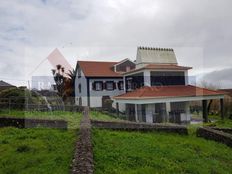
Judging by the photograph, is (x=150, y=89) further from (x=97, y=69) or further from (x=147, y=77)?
(x=97, y=69)

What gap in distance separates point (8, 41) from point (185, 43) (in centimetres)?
1554

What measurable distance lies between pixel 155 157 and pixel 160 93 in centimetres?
1317

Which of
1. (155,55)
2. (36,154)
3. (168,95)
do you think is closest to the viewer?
(36,154)

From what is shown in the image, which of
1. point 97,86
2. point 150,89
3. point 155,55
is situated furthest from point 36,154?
Answer: point 97,86

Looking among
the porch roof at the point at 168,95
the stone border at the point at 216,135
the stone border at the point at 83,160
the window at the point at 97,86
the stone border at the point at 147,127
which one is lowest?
the stone border at the point at 216,135

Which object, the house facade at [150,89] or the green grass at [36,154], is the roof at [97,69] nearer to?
the house facade at [150,89]

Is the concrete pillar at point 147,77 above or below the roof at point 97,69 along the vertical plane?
below

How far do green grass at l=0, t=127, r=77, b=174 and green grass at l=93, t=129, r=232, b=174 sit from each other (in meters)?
0.92

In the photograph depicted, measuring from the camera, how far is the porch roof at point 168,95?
1870 centimetres

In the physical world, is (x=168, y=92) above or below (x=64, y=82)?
below

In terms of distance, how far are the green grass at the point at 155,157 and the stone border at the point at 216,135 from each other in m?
0.40

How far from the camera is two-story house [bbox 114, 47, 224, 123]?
19.4m

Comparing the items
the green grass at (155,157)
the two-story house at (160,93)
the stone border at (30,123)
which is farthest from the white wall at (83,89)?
the green grass at (155,157)

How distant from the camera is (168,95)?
19438 millimetres
